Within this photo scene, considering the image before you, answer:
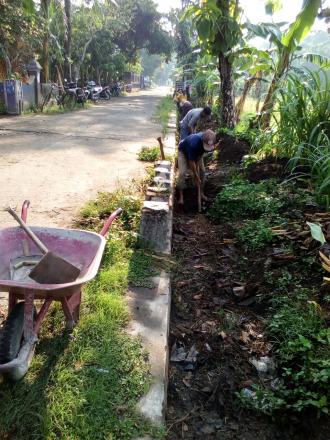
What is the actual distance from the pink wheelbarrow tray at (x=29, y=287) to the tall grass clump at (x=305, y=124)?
3.06 m

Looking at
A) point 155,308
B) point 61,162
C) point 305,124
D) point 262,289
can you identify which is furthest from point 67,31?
point 155,308

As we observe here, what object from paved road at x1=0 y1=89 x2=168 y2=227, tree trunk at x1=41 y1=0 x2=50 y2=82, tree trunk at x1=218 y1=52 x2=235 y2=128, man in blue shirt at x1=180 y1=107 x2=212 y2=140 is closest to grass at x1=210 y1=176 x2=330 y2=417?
paved road at x1=0 y1=89 x2=168 y2=227

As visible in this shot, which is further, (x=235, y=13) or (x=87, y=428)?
(x=235, y=13)

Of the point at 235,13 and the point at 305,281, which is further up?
the point at 235,13

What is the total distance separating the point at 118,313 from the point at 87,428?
2.88 feet

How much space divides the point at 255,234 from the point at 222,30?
5.01 meters

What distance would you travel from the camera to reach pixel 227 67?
8141mm

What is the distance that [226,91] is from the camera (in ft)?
27.9

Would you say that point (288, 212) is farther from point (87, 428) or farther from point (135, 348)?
point (87, 428)

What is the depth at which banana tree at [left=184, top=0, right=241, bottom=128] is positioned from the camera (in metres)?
6.24

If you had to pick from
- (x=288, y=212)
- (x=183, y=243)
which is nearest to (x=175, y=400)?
(x=183, y=243)

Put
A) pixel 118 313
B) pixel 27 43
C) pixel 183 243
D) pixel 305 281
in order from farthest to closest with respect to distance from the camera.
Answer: pixel 27 43
pixel 183 243
pixel 305 281
pixel 118 313

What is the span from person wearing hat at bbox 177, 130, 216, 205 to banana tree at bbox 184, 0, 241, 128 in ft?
7.19

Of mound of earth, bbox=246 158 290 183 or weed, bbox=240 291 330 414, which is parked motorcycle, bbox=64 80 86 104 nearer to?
mound of earth, bbox=246 158 290 183
